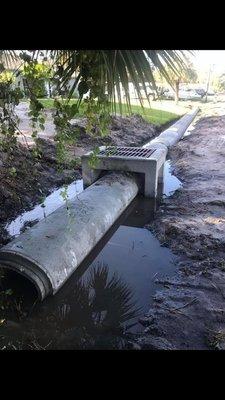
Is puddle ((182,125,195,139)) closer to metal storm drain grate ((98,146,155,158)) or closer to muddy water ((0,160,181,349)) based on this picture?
metal storm drain grate ((98,146,155,158))

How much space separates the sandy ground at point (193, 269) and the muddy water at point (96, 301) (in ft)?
0.79

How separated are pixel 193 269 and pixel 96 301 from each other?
167cm

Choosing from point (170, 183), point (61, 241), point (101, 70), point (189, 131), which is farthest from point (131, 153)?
point (189, 131)

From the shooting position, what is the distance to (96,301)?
17.5 ft

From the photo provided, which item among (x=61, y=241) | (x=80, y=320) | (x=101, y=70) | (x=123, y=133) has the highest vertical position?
(x=101, y=70)

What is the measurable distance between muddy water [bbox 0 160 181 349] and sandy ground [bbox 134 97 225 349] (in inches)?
9.5

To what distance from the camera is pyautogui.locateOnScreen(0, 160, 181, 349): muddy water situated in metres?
4.48

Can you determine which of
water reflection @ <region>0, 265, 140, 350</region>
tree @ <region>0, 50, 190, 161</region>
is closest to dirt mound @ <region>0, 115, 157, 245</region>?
water reflection @ <region>0, 265, 140, 350</region>

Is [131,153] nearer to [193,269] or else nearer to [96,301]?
[193,269]

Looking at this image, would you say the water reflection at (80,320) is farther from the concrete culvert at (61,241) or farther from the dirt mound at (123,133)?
the dirt mound at (123,133)
